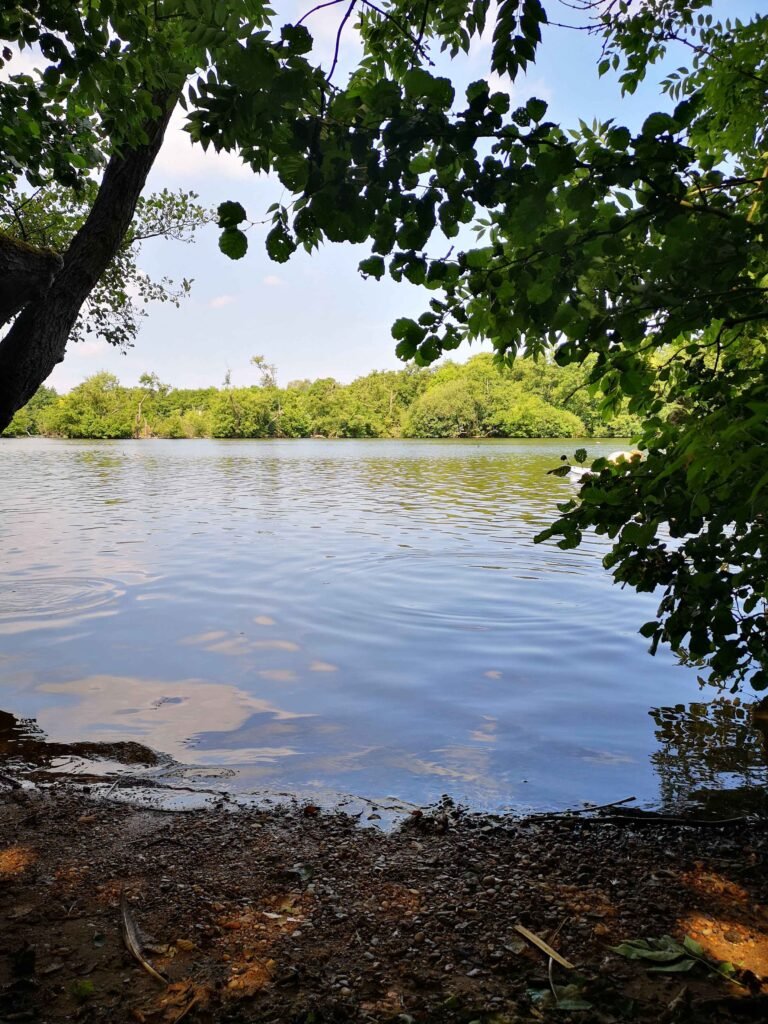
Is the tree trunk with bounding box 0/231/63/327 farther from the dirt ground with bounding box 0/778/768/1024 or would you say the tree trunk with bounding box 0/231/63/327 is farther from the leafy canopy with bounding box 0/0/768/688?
the dirt ground with bounding box 0/778/768/1024

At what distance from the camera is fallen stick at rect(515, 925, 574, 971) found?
102 inches

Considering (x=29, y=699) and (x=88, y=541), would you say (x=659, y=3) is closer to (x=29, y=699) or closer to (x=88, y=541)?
(x=29, y=699)

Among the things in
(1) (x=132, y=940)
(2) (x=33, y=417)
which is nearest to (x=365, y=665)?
(1) (x=132, y=940)

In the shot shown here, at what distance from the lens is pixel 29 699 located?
22.4ft

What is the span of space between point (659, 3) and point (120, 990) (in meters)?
6.30

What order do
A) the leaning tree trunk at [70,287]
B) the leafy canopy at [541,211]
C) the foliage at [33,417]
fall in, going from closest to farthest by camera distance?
the leafy canopy at [541,211] → the leaning tree trunk at [70,287] → the foliage at [33,417]

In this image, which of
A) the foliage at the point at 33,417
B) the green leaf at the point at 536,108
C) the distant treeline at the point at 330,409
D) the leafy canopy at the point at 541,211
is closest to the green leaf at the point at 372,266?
the leafy canopy at the point at 541,211

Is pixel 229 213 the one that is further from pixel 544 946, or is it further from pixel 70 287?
pixel 70 287

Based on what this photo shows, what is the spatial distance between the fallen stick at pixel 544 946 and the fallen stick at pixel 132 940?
1362 millimetres

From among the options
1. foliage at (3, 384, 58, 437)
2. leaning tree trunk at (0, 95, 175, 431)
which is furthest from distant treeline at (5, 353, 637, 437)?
leaning tree trunk at (0, 95, 175, 431)

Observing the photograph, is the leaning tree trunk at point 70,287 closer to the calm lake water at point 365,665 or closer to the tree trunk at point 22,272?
the tree trunk at point 22,272

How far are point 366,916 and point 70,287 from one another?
4.48 meters

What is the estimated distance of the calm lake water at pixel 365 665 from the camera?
5469 mm

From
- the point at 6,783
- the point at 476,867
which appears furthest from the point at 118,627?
the point at 476,867
